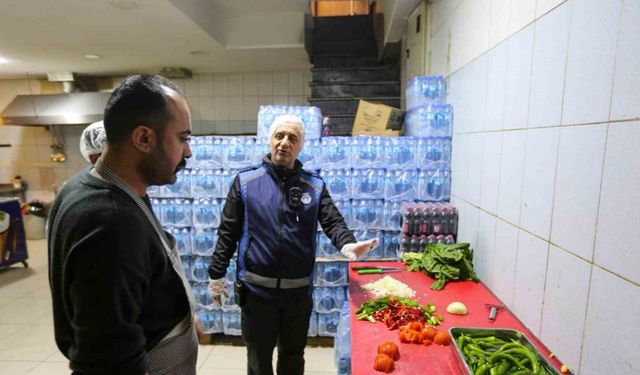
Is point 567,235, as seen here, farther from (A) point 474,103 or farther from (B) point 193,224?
(B) point 193,224

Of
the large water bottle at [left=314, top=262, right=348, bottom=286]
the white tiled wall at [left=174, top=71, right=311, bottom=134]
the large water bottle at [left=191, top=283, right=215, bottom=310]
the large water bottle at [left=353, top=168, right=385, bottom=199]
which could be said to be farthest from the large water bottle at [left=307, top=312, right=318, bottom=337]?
the white tiled wall at [left=174, top=71, right=311, bottom=134]

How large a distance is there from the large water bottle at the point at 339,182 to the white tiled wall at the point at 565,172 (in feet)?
3.45

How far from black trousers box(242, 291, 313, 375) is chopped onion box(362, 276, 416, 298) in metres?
0.35

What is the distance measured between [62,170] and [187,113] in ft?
22.3

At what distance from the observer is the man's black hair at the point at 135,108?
2.74 feet

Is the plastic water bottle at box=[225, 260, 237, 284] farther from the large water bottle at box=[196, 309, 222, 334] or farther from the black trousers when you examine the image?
the black trousers

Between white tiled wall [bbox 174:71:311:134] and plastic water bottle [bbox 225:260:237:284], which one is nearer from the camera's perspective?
plastic water bottle [bbox 225:260:237:284]

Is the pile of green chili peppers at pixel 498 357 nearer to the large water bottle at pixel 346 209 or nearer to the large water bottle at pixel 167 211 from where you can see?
the large water bottle at pixel 346 209

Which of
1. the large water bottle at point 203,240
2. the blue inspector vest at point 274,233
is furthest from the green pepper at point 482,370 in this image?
the large water bottle at point 203,240

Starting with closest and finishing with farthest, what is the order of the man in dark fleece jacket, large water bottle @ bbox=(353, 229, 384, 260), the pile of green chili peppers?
the man in dark fleece jacket, the pile of green chili peppers, large water bottle @ bbox=(353, 229, 384, 260)

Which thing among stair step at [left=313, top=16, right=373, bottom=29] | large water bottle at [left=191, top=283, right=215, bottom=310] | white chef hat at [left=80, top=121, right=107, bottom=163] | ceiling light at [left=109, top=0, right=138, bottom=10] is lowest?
large water bottle at [left=191, top=283, right=215, bottom=310]

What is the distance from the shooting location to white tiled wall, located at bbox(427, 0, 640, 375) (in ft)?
2.94

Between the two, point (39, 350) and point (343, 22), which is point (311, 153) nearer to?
point (39, 350)

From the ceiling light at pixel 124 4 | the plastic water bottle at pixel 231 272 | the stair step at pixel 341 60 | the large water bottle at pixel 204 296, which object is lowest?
the large water bottle at pixel 204 296
